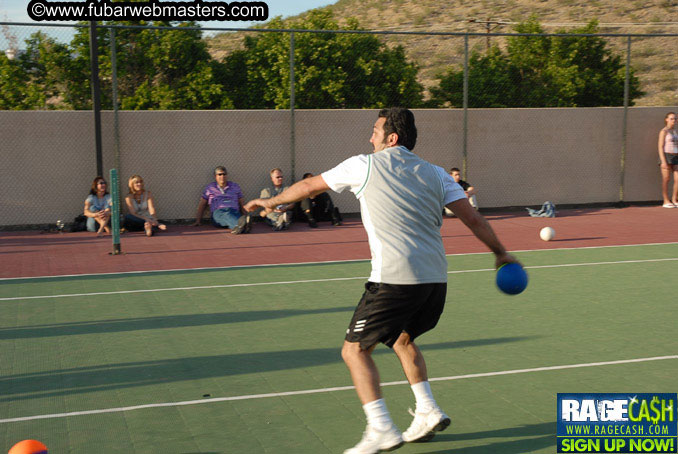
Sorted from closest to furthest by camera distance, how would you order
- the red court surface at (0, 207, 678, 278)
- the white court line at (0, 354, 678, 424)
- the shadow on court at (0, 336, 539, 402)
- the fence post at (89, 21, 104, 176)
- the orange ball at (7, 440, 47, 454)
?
the orange ball at (7, 440, 47, 454), the white court line at (0, 354, 678, 424), the shadow on court at (0, 336, 539, 402), the red court surface at (0, 207, 678, 278), the fence post at (89, 21, 104, 176)

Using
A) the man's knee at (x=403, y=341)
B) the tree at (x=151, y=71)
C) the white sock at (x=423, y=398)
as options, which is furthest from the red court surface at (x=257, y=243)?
the white sock at (x=423, y=398)

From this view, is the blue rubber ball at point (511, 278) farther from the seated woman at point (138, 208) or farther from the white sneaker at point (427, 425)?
the seated woman at point (138, 208)

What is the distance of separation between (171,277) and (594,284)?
5.28m

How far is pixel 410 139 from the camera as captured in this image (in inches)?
179

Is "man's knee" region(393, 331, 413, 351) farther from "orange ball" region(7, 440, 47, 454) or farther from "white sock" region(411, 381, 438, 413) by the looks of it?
"orange ball" region(7, 440, 47, 454)

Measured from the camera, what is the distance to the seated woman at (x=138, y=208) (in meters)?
14.1

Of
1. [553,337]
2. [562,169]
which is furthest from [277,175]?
[553,337]

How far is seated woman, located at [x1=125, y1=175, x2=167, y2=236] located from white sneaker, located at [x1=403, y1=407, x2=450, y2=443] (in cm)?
994

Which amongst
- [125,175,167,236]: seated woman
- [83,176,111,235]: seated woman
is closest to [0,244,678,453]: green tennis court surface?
[83,176,111,235]: seated woman

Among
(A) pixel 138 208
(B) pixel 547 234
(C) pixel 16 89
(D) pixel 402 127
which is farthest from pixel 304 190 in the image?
(C) pixel 16 89

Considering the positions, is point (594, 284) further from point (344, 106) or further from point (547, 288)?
point (344, 106)

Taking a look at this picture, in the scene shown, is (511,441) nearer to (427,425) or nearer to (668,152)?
(427,425)

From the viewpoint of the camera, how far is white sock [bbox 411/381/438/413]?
471 cm

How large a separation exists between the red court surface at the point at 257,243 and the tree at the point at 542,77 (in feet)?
28.4
